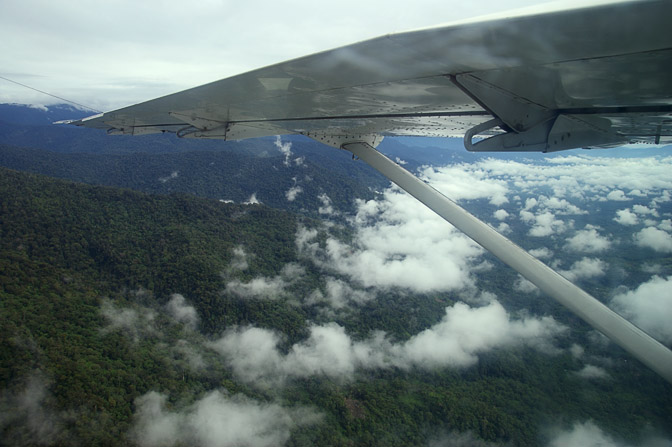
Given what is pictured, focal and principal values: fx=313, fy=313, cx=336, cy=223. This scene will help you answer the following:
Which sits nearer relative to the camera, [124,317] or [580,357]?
[124,317]

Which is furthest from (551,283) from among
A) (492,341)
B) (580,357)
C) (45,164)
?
(45,164)

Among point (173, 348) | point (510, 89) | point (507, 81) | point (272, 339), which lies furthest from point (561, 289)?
point (272, 339)

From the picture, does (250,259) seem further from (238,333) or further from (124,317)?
(124,317)

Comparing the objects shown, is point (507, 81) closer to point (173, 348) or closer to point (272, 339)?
point (173, 348)

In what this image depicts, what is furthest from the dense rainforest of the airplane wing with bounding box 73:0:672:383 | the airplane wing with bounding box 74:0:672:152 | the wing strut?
the airplane wing with bounding box 74:0:672:152

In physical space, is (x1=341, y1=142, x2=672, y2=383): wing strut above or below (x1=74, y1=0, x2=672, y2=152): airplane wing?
below

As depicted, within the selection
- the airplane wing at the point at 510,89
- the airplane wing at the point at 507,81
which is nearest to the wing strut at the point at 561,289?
the airplane wing at the point at 510,89

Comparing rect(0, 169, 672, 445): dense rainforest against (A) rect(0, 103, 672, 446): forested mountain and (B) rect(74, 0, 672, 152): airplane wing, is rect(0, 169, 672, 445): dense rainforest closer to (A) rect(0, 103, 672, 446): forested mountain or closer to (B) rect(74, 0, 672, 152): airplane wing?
(A) rect(0, 103, 672, 446): forested mountain
